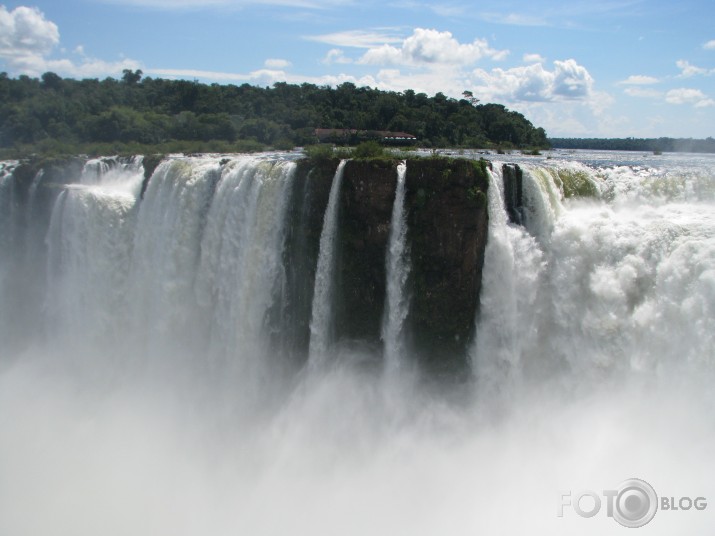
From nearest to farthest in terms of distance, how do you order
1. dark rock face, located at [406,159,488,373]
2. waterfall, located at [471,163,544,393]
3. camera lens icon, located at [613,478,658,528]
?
1. camera lens icon, located at [613,478,658,528]
2. waterfall, located at [471,163,544,393]
3. dark rock face, located at [406,159,488,373]

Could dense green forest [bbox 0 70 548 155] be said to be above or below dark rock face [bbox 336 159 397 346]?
above

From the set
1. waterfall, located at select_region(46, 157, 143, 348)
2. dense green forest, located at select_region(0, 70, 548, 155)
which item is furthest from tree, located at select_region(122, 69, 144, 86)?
waterfall, located at select_region(46, 157, 143, 348)

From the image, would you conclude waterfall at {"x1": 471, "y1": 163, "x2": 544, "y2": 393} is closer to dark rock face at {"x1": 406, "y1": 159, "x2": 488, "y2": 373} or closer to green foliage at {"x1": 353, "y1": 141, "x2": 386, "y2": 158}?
dark rock face at {"x1": 406, "y1": 159, "x2": 488, "y2": 373}

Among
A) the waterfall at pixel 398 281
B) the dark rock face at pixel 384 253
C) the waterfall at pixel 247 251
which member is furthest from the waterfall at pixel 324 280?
the waterfall at pixel 398 281

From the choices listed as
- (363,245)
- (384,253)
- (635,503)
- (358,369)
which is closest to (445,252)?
(384,253)

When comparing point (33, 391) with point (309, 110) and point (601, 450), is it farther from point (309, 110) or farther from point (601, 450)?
point (309, 110)

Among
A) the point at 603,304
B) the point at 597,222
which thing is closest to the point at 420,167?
the point at 597,222

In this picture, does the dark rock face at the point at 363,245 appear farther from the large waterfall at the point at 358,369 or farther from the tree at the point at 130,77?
the tree at the point at 130,77
